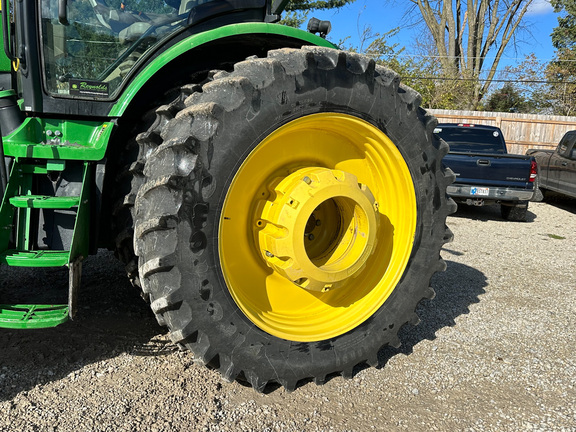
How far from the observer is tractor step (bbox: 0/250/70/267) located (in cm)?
210

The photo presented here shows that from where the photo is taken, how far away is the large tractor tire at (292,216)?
78.1 inches

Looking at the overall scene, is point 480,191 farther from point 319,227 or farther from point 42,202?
point 42,202

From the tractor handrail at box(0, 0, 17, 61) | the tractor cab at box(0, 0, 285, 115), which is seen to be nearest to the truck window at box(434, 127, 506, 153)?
the tractor cab at box(0, 0, 285, 115)

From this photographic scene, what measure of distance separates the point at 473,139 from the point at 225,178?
8.17 meters

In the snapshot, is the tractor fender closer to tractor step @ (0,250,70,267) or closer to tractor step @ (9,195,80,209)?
tractor step @ (9,195,80,209)

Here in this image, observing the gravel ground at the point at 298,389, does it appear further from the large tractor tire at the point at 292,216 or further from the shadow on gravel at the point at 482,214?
the shadow on gravel at the point at 482,214

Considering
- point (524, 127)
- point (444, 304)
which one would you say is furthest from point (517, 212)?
point (524, 127)

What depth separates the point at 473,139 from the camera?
9.07m

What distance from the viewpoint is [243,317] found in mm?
2160

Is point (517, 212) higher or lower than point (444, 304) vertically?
higher

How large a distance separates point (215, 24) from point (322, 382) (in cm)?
209

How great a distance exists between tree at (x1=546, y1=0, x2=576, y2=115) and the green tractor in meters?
24.1

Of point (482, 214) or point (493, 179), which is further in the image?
point (482, 214)

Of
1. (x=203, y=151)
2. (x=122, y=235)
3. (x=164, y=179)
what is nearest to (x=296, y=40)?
(x=203, y=151)
